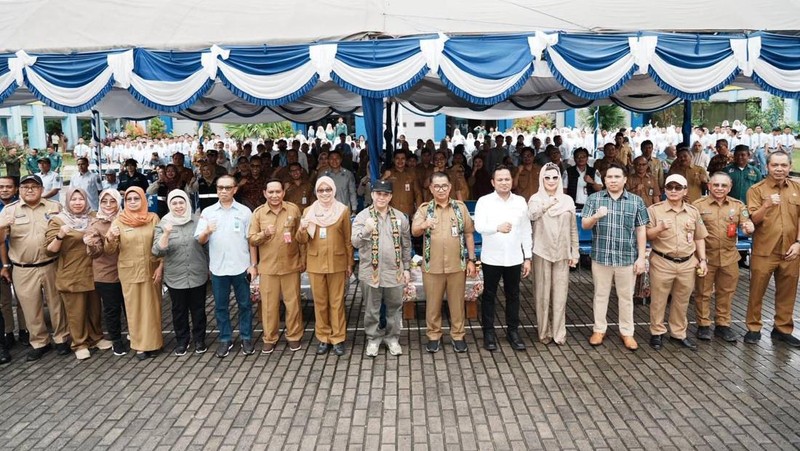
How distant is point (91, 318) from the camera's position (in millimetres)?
5512

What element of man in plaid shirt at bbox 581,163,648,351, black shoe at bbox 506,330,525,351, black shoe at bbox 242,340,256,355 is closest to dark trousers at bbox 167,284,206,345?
black shoe at bbox 242,340,256,355

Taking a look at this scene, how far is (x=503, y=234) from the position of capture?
16.8ft

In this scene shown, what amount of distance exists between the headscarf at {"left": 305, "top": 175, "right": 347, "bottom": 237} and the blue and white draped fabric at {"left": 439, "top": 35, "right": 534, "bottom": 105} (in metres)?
1.77

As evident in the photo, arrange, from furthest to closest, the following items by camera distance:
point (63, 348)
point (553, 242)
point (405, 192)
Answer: point (405, 192), point (63, 348), point (553, 242)

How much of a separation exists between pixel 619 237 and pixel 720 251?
1.05 m

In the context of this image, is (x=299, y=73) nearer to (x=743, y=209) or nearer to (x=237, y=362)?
(x=237, y=362)

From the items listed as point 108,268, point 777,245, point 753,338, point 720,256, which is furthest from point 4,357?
point 777,245

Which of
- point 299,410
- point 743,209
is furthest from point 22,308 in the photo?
point 743,209

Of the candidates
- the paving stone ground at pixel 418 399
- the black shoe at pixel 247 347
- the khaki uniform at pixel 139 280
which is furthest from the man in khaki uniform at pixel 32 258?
the black shoe at pixel 247 347

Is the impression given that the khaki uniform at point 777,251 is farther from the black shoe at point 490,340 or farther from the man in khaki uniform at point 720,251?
the black shoe at point 490,340

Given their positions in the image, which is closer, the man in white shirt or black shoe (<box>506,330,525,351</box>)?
the man in white shirt

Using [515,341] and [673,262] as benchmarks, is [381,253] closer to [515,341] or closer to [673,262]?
[515,341]

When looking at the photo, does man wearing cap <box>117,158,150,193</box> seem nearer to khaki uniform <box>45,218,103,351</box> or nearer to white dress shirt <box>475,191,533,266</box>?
khaki uniform <box>45,218,103,351</box>

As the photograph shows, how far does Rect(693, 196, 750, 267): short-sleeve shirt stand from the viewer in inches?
211
